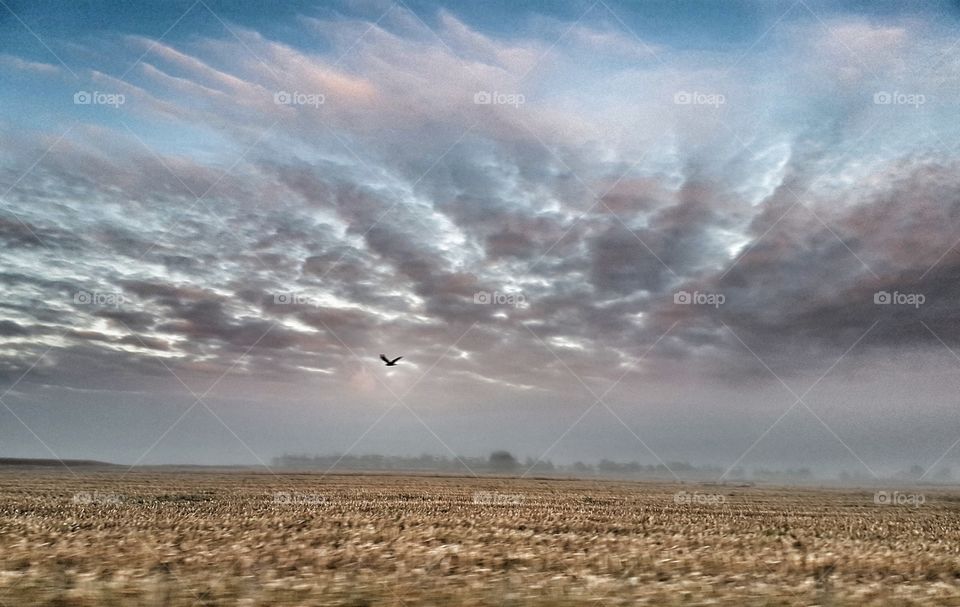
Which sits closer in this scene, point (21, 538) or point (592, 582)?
point (592, 582)

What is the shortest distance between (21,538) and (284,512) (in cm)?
1278

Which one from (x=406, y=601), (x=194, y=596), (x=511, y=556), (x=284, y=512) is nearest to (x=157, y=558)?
(x=194, y=596)

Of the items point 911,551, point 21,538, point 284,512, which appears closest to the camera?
point 21,538

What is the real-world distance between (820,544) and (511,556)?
1161cm

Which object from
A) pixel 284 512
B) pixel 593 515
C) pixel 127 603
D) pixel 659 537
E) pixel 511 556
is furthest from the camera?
pixel 593 515

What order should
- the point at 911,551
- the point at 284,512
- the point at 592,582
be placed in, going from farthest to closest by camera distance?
the point at 284,512
the point at 911,551
the point at 592,582

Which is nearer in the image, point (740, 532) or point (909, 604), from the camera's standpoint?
point (909, 604)

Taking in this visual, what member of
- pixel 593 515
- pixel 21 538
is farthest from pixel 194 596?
pixel 593 515

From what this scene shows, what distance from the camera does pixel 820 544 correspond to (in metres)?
21.5

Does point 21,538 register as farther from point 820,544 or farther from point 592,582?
point 820,544

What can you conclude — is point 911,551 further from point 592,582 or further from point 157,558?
point 157,558

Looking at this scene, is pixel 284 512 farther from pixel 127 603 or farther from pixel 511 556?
pixel 127 603

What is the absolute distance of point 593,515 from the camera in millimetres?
32438

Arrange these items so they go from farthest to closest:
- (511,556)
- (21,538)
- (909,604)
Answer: (21,538) < (511,556) < (909,604)
